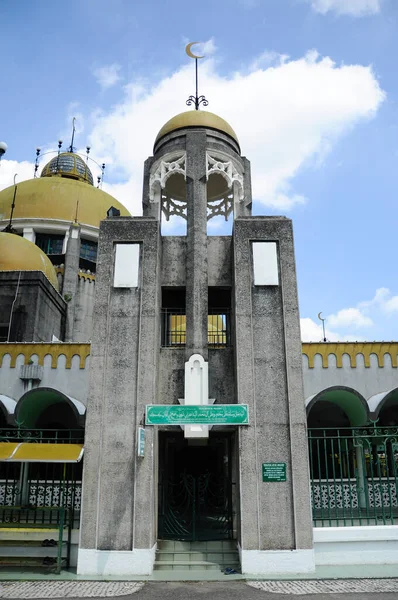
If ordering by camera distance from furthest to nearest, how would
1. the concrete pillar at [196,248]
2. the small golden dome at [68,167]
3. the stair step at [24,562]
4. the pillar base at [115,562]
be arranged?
the small golden dome at [68,167], the concrete pillar at [196,248], the stair step at [24,562], the pillar base at [115,562]

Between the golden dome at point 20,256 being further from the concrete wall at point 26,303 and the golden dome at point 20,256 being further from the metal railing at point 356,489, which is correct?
the metal railing at point 356,489

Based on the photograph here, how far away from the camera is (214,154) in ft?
47.9

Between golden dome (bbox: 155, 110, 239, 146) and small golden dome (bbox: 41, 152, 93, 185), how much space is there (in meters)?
30.2

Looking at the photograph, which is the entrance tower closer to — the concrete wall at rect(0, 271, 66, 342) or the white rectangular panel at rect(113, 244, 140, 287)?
the white rectangular panel at rect(113, 244, 140, 287)

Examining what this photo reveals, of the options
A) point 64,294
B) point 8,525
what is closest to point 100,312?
point 8,525

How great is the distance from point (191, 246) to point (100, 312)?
9.94 ft

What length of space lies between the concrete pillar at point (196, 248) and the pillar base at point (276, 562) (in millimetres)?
4509

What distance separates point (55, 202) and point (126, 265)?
79.0ft

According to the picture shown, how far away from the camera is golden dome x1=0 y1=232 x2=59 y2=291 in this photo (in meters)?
22.5

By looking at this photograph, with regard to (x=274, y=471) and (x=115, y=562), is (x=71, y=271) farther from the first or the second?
(x=274, y=471)

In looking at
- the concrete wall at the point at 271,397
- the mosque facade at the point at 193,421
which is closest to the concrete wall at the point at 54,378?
the mosque facade at the point at 193,421

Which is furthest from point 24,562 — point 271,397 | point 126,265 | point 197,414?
point 126,265

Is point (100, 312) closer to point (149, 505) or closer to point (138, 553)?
point (149, 505)

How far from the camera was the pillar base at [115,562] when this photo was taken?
10.4 metres
